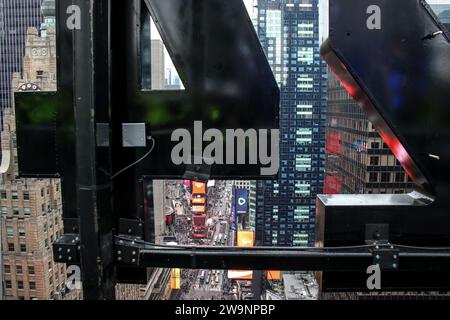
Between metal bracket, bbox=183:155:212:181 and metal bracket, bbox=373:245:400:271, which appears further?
metal bracket, bbox=183:155:212:181

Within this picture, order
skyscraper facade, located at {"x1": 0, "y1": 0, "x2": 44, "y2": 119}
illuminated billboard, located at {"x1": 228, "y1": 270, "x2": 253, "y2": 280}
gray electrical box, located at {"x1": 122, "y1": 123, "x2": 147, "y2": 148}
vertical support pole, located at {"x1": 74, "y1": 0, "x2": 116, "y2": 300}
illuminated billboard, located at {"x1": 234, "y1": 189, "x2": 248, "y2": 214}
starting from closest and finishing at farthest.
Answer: vertical support pole, located at {"x1": 74, "y1": 0, "x2": 116, "y2": 300} → gray electrical box, located at {"x1": 122, "y1": 123, "x2": 147, "y2": 148} → illuminated billboard, located at {"x1": 228, "y1": 270, "x2": 253, "y2": 280} → skyscraper facade, located at {"x1": 0, "y1": 0, "x2": 44, "y2": 119} → illuminated billboard, located at {"x1": 234, "y1": 189, "x2": 248, "y2": 214}

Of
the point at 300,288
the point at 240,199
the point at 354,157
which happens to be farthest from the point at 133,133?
the point at 240,199

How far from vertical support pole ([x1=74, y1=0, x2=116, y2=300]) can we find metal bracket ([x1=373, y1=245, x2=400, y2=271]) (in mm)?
1685

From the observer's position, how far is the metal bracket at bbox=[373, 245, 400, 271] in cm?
259

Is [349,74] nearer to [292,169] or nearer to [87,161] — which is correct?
[87,161]

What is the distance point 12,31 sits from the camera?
58.8 metres

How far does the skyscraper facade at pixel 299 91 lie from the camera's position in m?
55.9

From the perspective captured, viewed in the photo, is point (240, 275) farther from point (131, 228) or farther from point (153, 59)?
point (131, 228)

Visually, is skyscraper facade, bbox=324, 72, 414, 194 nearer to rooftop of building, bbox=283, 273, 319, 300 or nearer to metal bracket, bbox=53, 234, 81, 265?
rooftop of building, bbox=283, 273, 319, 300

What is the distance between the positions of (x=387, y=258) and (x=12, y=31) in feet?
220

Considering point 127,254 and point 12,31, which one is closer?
point 127,254

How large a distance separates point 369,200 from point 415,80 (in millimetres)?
870

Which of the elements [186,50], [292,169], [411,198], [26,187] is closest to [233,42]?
[186,50]

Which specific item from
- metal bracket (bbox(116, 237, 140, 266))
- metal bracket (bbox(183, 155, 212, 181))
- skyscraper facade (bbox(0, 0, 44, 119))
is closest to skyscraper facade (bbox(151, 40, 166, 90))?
metal bracket (bbox(183, 155, 212, 181))
